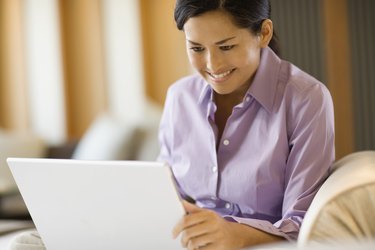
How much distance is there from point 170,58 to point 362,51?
872 mm

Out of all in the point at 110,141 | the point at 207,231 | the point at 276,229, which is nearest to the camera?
the point at 207,231

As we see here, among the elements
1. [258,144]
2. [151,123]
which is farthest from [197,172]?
[151,123]

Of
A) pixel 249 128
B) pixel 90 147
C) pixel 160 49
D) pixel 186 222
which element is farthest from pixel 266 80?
pixel 160 49

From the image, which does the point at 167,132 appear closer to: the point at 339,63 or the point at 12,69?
the point at 339,63

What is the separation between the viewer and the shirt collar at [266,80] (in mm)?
1367

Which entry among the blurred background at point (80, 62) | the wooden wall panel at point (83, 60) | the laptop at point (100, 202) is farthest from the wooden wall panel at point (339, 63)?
the laptop at point (100, 202)

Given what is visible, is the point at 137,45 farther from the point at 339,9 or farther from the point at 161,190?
the point at 161,190

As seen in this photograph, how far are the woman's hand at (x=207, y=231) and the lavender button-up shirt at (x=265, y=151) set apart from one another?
0.18ft

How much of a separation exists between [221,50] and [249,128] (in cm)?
18

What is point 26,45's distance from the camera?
3320 millimetres

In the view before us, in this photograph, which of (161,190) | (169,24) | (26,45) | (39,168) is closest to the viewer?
(161,190)

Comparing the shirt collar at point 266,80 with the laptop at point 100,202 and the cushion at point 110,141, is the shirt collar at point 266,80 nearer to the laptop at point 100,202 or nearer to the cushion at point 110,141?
the laptop at point 100,202

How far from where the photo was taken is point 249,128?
1.40 metres

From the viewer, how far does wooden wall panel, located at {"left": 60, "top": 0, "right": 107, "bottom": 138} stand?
10.6 feet
